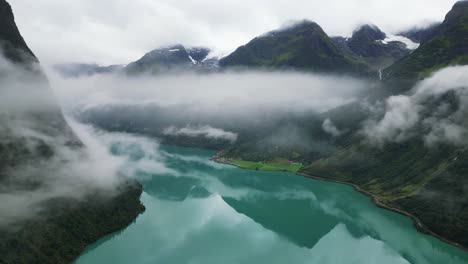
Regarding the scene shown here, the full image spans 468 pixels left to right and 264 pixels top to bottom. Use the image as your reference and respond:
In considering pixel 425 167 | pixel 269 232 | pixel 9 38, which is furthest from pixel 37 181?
pixel 425 167

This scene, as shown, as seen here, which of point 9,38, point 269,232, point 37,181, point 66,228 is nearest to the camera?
point 66,228

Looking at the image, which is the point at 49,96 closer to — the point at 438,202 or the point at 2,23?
the point at 2,23

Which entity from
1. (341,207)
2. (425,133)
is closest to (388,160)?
(425,133)

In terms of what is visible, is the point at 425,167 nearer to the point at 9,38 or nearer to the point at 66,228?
the point at 66,228

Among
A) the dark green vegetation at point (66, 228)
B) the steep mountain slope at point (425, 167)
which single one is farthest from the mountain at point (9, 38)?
the steep mountain slope at point (425, 167)

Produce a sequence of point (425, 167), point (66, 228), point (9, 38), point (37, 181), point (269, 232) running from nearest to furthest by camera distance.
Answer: point (66, 228), point (37, 181), point (269, 232), point (425, 167), point (9, 38)

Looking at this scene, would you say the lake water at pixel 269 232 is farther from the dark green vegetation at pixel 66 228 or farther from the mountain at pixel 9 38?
the mountain at pixel 9 38

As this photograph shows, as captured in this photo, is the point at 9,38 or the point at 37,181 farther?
the point at 9,38
